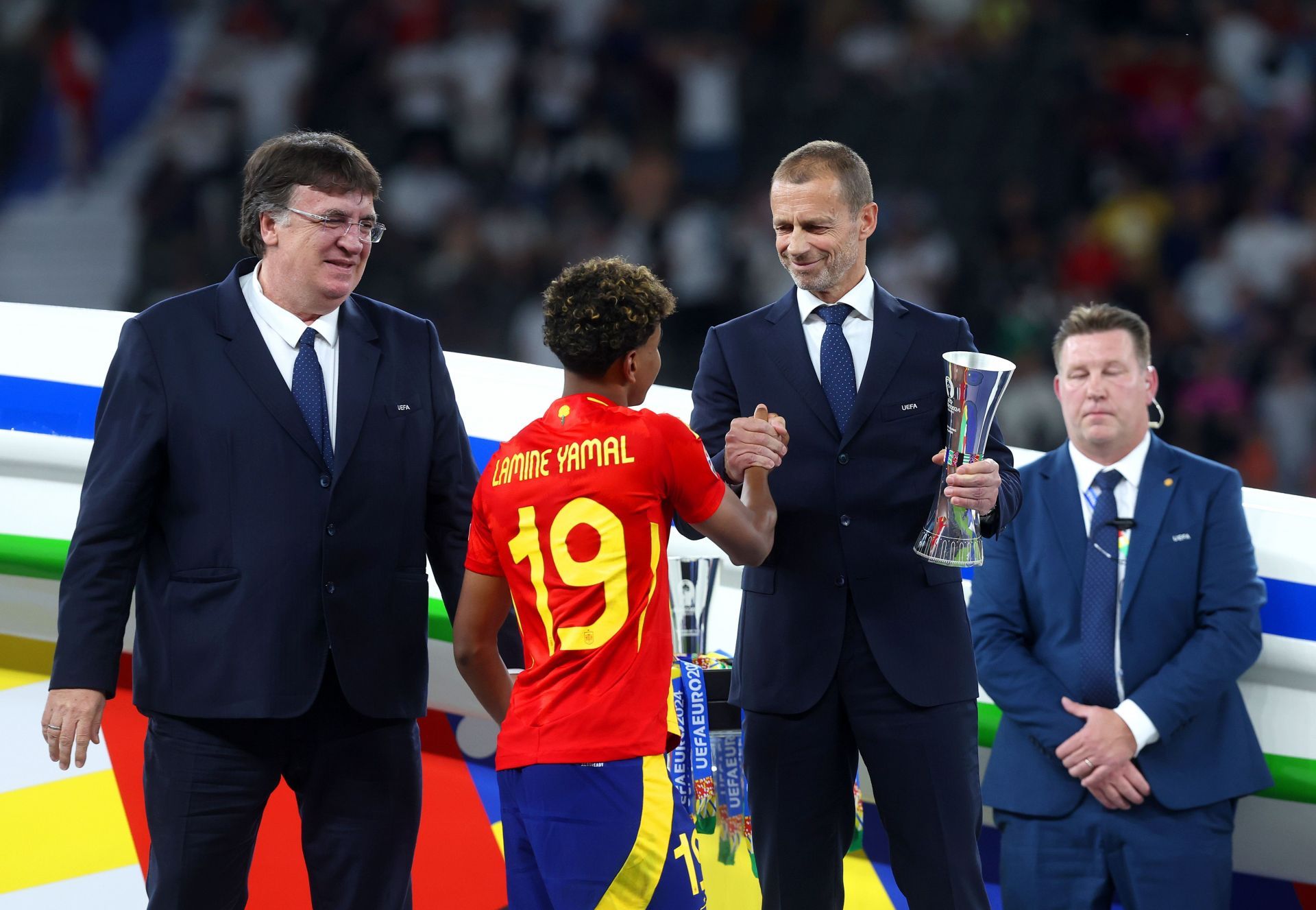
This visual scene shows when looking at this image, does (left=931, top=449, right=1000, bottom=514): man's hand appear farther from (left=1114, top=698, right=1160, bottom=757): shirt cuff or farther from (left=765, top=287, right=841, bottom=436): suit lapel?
(left=1114, top=698, right=1160, bottom=757): shirt cuff

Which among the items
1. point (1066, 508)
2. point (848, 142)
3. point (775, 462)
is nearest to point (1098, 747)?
point (1066, 508)

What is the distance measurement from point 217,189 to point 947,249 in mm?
3171

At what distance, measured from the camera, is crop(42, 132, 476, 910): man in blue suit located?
7.32 ft

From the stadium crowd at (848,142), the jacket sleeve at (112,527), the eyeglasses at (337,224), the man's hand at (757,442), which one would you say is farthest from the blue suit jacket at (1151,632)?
the stadium crowd at (848,142)

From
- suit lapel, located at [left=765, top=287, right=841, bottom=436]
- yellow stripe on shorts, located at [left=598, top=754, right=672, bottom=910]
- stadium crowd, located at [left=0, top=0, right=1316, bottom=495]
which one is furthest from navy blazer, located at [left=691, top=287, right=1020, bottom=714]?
stadium crowd, located at [left=0, top=0, right=1316, bottom=495]

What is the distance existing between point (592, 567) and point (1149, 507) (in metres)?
1.44

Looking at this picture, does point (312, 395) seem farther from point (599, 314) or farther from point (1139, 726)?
point (1139, 726)

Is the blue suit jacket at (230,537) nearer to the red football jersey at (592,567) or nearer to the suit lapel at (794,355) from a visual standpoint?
the red football jersey at (592,567)

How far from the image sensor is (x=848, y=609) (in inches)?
94.6

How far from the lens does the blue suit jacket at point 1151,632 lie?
111 inches

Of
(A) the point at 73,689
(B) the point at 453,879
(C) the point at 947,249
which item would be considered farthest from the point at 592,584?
(C) the point at 947,249

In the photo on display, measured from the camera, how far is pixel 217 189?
642 cm

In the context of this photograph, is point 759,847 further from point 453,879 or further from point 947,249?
point 947,249

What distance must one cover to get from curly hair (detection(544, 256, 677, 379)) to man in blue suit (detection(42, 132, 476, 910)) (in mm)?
436
